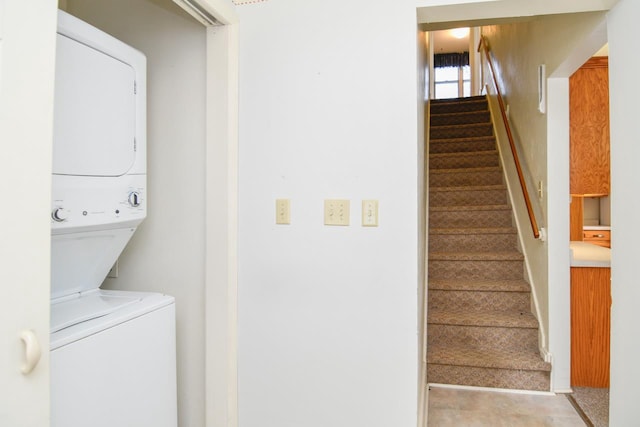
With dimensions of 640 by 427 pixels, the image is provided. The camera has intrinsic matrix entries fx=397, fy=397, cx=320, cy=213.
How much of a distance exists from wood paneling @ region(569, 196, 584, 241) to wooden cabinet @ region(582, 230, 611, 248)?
31cm

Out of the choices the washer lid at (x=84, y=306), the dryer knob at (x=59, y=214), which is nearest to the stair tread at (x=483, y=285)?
the washer lid at (x=84, y=306)

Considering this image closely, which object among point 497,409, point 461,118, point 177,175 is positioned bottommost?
point 497,409

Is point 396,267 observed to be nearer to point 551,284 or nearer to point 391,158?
point 391,158

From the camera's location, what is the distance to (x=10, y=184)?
823mm

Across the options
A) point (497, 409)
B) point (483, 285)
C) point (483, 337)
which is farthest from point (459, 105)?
point (497, 409)

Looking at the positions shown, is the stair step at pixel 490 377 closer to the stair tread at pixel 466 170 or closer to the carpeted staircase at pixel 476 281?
the carpeted staircase at pixel 476 281

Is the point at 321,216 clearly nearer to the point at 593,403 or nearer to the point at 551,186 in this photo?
the point at 551,186

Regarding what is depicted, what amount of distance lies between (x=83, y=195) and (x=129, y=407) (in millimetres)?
716

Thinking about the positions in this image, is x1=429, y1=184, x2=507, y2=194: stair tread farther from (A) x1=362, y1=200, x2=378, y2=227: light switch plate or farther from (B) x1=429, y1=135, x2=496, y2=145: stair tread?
(A) x1=362, y1=200, x2=378, y2=227: light switch plate

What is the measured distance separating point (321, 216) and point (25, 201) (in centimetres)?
102

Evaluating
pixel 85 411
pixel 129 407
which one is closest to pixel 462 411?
pixel 129 407

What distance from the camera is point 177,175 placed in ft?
5.80

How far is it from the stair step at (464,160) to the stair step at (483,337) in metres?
1.87

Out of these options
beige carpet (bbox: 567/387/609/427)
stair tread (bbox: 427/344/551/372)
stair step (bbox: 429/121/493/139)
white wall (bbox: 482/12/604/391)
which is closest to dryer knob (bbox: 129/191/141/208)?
stair tread (bbox: 427/344/551/372)
